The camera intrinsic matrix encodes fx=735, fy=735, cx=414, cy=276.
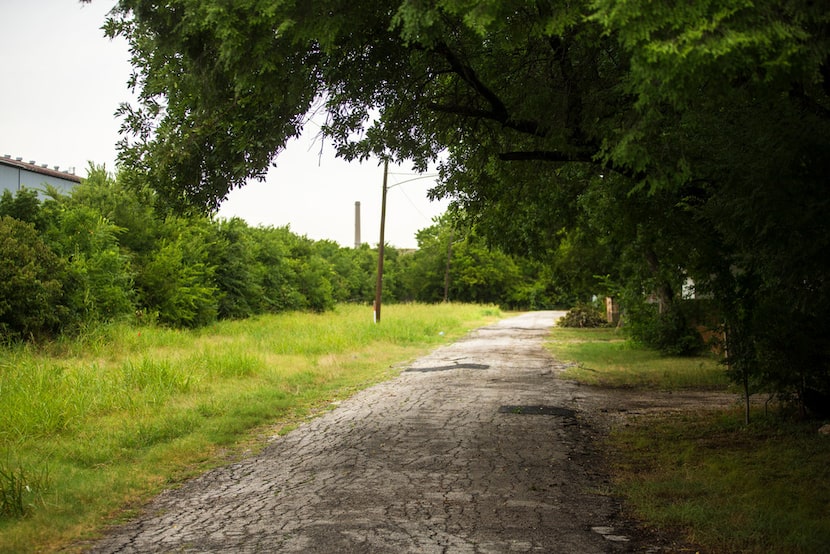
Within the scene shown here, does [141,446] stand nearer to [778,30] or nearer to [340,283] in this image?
[778,30]

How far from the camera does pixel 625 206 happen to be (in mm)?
10375

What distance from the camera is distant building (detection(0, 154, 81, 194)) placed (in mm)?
43000

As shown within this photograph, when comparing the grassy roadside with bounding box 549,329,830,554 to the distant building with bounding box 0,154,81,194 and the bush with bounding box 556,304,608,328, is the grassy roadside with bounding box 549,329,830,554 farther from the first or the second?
the distant building with bounding box 0,154,81,194

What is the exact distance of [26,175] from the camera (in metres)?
45.8

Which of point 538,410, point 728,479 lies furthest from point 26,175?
point 728,479

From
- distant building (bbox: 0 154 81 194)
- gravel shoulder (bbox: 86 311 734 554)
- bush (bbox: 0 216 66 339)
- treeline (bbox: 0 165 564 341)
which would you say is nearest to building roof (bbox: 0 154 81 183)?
distant building (bbox: 0 154 81 194)

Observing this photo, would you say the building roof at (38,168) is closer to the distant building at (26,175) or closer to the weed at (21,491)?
the distant building at (26,175)

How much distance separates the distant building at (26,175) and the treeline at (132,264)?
45.3ft

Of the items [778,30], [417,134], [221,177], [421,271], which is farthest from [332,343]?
[421,271]

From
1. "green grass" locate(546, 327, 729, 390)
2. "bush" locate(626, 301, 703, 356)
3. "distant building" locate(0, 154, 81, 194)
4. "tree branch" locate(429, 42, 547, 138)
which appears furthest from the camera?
"distant building" locate(0, 154, 81, 194)

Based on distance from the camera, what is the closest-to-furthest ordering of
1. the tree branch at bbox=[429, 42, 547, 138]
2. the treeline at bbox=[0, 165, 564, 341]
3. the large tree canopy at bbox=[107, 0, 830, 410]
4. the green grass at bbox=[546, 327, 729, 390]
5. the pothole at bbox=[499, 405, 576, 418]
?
the large tree canopy at bbox=[107, 0, 830, 410] < the tree branch at bbox=[429, 42, 547, 138] < the pothole at bbox=[499, 405, 576, 418] < the green grass at bbox=[546, 327, 729, 390] < the treeline at bbox=[0, 165, 564, 341]

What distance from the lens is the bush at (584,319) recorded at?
126ft

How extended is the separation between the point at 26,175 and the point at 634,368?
136 feet

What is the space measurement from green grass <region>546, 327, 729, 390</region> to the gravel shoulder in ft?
9.67
